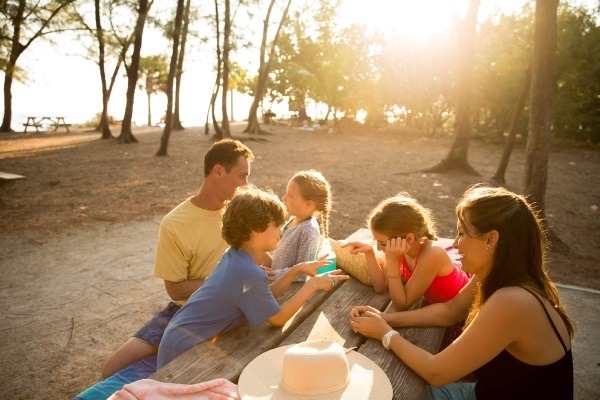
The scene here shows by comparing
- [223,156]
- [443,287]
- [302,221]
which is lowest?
[443,287]

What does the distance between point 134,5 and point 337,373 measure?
1966 cm

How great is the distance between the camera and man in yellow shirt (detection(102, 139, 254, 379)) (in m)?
3.28

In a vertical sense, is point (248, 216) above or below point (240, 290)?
above

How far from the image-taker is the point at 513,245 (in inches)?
80.8

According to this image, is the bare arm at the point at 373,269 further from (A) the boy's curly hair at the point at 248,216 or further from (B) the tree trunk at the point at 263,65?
(B) the tree trunk at the point at 263,65

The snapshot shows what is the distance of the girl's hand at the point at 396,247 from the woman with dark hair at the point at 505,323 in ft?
1.64

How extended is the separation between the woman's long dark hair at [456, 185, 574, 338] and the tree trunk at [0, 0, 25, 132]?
87.1ft

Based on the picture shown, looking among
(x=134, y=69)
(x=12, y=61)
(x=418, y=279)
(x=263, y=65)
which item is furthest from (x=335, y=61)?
(x=418, y=279)

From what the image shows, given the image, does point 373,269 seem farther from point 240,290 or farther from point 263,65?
point 263,65

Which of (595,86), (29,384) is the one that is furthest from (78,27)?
(595,86)

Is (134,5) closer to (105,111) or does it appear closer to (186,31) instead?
(186,31)

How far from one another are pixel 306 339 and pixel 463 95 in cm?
1257

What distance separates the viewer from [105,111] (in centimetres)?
2422

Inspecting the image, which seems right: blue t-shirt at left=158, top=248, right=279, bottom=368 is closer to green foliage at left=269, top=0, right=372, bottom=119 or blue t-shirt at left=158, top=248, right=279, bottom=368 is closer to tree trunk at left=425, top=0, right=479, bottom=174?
tree trunk at left=425, top=0, right=479, bottom=174
